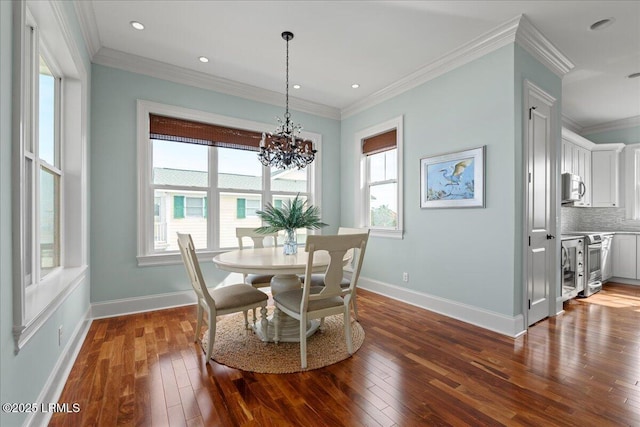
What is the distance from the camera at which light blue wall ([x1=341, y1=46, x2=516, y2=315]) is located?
2.81 metres

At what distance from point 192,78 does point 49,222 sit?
7.54 ft

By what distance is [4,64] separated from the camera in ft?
4.02

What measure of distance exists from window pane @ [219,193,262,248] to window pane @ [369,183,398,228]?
177 cm

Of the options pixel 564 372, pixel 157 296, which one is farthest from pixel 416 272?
A: pixel 157 296

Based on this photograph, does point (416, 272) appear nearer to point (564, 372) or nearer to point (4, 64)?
point (564, 372)

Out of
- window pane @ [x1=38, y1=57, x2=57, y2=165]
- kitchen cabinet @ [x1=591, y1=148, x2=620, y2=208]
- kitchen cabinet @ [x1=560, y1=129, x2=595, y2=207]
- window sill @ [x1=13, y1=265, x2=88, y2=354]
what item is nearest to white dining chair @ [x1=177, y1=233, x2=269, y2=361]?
window sill @ [x1=13, y1=265, x2=88, y2=354]

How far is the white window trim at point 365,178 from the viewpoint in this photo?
3.92m

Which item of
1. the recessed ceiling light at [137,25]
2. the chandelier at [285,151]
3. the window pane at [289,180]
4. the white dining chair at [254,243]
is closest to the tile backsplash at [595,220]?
the window pane at [289,180]

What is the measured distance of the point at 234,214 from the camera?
4117 mm

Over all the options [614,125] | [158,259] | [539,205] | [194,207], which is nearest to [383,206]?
[539,205]

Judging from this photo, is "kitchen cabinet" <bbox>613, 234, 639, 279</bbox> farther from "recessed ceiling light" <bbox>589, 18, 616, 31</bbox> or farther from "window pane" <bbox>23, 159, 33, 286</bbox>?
"window pane" <bbox>23, 159, 33, 286</bbox>

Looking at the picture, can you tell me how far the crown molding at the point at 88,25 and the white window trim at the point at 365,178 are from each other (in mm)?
3408

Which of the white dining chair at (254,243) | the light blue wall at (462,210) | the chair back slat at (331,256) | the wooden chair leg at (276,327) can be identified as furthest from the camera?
the white dining chair at (254,243)

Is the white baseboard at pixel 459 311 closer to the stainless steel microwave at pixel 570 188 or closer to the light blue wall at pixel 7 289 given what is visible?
the stainless steel microwave at pixel 570 188
